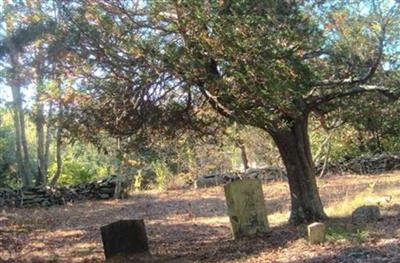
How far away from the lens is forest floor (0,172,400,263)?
320 inches

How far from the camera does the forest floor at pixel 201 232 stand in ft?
26.7

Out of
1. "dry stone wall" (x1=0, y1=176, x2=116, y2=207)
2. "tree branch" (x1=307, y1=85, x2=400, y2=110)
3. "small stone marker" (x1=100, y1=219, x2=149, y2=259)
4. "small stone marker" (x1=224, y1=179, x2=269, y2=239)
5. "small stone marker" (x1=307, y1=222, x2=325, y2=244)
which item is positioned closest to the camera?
"small stone marker" (x1=307, y1=222, x2=325, y2=244)

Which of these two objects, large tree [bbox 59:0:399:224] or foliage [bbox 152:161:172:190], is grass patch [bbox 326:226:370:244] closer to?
large tree [bbox 59:0:399:224]

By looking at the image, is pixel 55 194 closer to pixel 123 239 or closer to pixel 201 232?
pixel 201 232

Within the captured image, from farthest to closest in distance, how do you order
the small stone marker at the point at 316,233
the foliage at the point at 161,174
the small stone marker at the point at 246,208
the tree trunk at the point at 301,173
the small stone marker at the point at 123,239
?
the foliage at the point at 161,174 → the tree trunk at the point at 301,173 → the small stone marker at the point at 246,208 → the small stone marker at the point at 123,239 → the small stone marker at the point at 316,233

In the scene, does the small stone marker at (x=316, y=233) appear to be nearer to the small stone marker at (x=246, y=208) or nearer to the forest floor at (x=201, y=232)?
the forest floor at (x=201, y=232)

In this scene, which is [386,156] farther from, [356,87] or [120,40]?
[120,40]

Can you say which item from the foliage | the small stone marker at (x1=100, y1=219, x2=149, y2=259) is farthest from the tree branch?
the foliage

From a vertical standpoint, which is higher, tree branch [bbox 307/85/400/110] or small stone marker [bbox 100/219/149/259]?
tree branch [bbox 307/85/400/110]

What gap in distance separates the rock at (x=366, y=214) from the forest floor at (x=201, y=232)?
0.17 meters

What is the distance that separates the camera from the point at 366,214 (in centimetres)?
1035

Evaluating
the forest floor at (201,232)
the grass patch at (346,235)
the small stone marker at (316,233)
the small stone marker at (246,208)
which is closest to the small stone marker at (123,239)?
the forest floor at (201,232)

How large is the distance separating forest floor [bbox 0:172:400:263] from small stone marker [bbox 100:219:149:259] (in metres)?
0.34

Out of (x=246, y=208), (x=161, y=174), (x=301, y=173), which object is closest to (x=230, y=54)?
(x=246, y=208)
